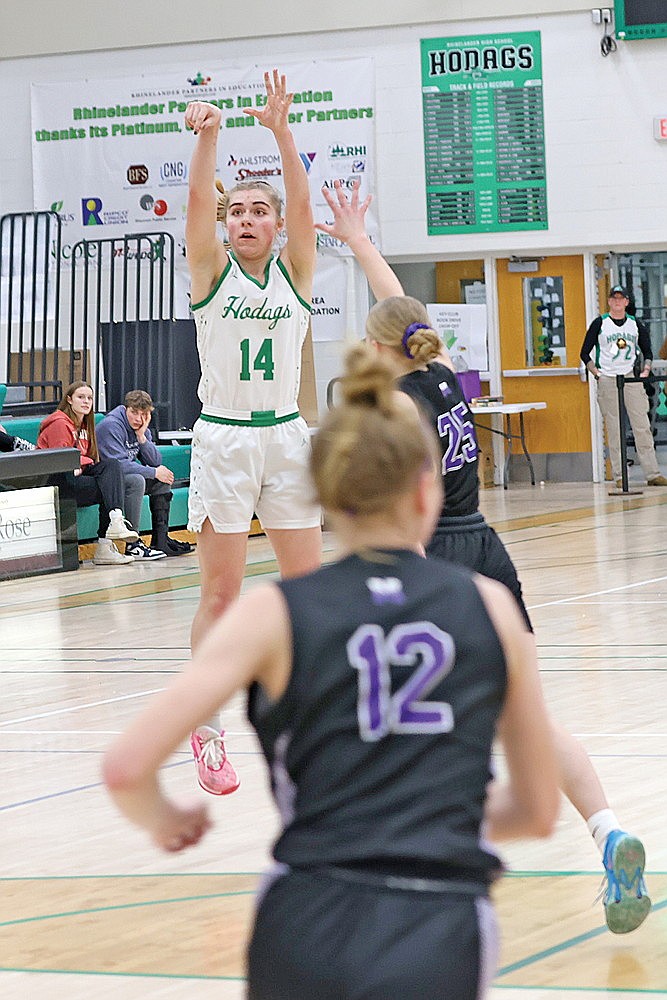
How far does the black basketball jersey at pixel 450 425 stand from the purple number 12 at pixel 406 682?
2084 millimetres

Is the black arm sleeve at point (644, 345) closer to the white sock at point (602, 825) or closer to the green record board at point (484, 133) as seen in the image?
the green record board at point (484, 133)

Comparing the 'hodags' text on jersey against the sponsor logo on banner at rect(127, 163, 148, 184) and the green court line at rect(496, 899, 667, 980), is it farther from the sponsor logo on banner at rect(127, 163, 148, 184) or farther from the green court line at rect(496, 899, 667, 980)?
the sponsor logo on banner at rect(127, 163, 148, 184)

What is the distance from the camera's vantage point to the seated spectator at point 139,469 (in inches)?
455

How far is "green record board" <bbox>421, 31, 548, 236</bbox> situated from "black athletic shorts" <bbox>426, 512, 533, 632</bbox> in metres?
13.2

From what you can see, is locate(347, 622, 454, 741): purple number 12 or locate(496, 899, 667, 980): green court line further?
locate(496, 899, 667, 980): green court line

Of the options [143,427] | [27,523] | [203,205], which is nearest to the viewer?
[203,205]

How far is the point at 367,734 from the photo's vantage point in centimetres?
157

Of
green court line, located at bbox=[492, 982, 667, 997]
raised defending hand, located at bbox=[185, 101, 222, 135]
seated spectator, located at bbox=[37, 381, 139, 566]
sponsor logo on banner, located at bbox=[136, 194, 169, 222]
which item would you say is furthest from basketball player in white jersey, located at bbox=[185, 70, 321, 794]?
sponsor logo on banner, located at bbox=[136, 194, 169, 222]

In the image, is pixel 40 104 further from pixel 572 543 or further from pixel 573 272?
pixel 572 543

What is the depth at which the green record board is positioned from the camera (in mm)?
16406

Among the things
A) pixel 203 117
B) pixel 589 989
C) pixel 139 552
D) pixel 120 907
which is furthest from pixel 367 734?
pixel 139 552

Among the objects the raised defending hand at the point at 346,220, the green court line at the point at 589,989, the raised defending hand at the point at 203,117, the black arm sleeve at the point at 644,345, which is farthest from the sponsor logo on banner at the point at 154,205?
the green court line at the point at 589,989

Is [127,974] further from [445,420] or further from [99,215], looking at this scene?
[99,215]

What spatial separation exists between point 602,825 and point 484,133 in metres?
Answer: 14.2
